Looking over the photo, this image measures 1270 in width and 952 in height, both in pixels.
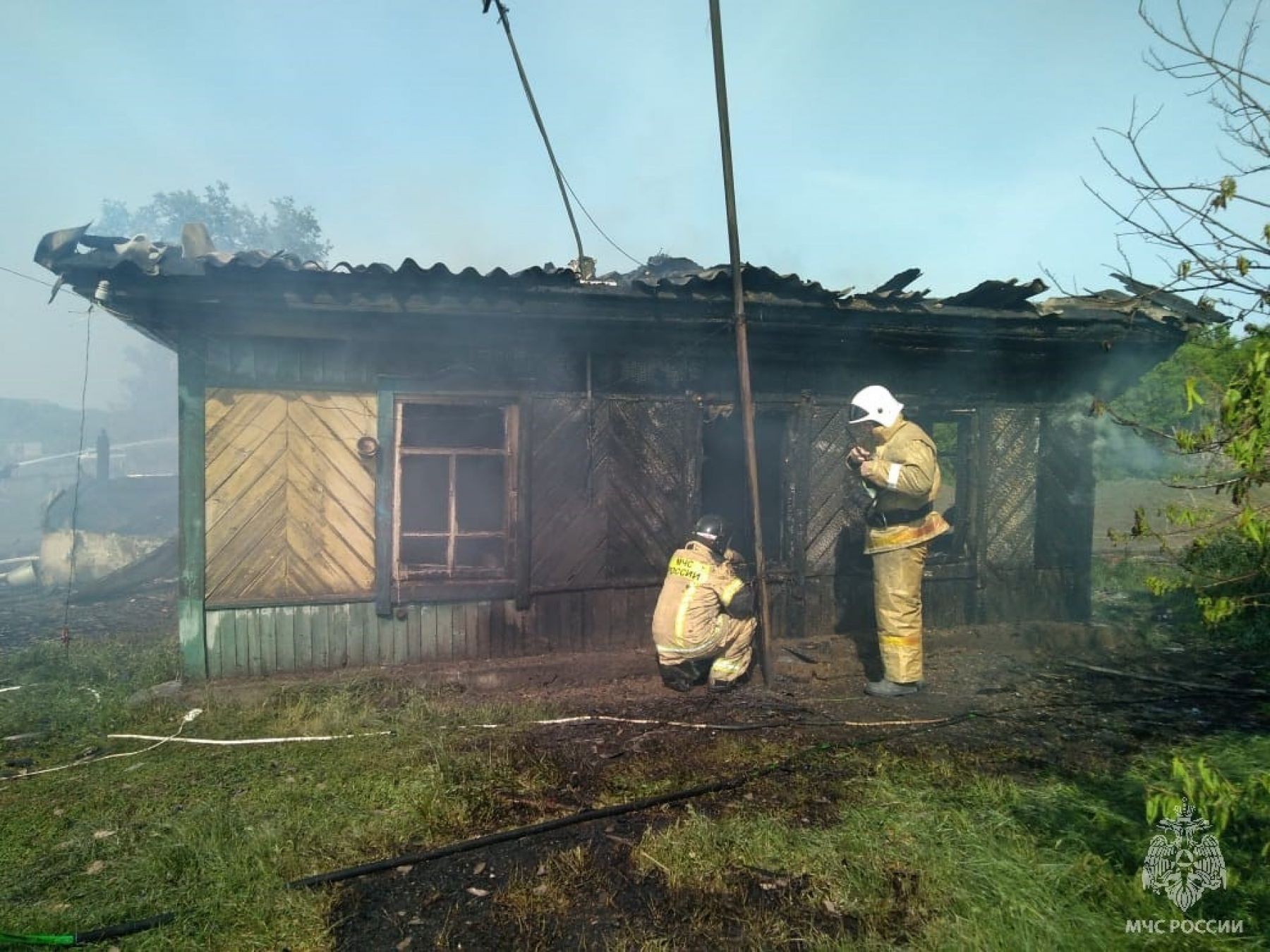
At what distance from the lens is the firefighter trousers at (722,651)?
5.80 meters

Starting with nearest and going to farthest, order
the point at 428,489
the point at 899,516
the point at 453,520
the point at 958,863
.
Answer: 1. the point at 958,863
2. the point at 899,516
3. the point at 453,520
4. the point at 428,489

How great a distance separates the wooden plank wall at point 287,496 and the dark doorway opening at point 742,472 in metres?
3.37

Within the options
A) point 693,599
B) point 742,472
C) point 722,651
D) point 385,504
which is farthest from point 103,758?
point 742,472

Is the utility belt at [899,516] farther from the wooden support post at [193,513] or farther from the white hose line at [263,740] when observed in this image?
the wooden support post at [193,513]

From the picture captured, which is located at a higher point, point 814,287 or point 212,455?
point 814,287

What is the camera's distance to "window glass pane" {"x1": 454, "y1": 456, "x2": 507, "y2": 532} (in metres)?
8.64

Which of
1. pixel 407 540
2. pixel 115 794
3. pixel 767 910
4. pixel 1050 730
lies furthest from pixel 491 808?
pixel 1050 730

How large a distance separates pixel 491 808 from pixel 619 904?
1.09 m

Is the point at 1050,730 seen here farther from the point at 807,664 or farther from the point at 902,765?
the point at 807,664

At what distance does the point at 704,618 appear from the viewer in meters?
5.73

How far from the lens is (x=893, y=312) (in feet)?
21.4

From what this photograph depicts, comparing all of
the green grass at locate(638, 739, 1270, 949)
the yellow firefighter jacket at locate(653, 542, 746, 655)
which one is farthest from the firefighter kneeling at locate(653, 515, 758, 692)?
the green grass at locate(638, 739, 1270, 949)

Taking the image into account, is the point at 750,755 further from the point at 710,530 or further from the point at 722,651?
the point at 710,530

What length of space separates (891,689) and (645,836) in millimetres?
3241
